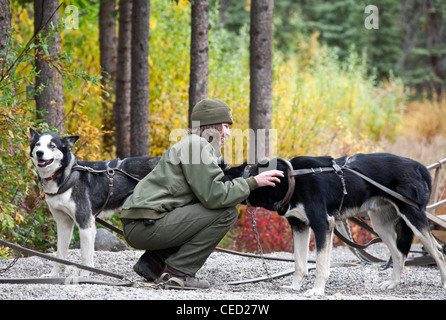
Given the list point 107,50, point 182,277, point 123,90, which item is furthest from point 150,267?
point 107,50

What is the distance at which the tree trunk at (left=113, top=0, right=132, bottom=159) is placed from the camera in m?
10.7

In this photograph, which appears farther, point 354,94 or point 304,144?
point 354,94

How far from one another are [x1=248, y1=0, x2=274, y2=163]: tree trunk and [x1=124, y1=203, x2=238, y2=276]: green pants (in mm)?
3905

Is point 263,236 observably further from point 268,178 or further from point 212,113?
point 212,113

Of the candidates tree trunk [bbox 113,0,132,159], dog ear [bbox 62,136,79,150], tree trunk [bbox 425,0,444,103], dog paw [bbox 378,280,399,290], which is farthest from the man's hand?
tree trunk [bbox 425,0,444,103]

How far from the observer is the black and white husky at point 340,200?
4.75m

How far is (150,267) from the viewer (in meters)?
4.89

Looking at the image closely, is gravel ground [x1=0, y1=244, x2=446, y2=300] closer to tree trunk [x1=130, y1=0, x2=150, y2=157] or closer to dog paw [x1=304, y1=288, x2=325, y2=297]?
dog paw [x1=304, y1=288, x2=325, y2=297]

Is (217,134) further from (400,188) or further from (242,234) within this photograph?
(242,234)

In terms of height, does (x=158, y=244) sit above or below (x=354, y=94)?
below
